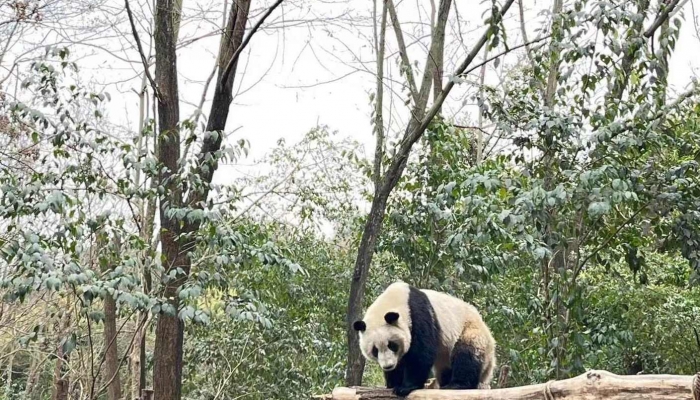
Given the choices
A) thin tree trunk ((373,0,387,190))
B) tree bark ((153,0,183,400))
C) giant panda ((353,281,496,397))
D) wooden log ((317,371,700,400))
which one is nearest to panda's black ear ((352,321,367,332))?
giant panda ((353,281,496,397))

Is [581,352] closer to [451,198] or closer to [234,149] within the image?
[451,198]

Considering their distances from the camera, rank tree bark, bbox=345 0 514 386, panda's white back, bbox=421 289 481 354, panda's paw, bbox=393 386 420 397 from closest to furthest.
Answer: panda's paw, bbox=393 386 420 397
panda's white back, bbox=421 289 481 354
tree bark, bbox=345 0 514 386

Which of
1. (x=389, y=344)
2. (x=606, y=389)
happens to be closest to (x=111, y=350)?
(x=389, y=344)

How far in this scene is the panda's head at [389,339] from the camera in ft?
15.1

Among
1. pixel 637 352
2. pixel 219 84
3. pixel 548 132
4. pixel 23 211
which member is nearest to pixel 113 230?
pixel 23 211

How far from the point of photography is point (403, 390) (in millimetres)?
4336

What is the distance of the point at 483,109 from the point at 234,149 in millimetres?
1777

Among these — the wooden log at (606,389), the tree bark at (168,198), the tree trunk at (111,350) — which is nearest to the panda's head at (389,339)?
the wooden log at (606,389)

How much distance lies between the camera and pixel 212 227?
484 cm

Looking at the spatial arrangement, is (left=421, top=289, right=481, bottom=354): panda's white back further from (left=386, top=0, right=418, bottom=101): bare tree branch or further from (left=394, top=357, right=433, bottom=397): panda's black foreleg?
(left=386, top=0, right=418, bottom=101): bare tree branch

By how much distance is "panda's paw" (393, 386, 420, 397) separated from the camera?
169 inches

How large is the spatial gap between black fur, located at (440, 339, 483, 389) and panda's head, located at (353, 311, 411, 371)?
39 centimetres

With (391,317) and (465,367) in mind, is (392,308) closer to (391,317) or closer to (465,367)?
(391,317)

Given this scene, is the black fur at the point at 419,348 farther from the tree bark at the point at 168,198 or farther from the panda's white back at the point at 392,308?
the tree bark at the point at 168,198
